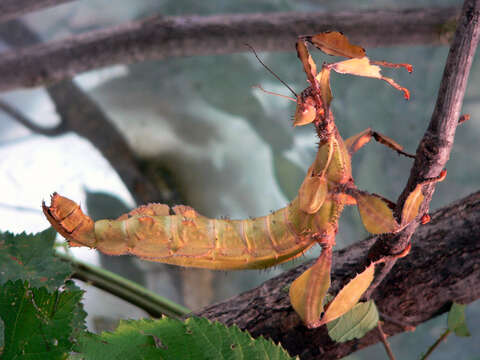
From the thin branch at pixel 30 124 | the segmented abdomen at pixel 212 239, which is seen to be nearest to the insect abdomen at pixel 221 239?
the segmented abdomen at pixel 212 239

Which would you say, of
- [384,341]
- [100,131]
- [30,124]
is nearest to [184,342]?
A: [384,341]

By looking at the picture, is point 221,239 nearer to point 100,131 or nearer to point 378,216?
point 378,216

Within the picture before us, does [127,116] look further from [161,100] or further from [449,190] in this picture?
[449,190]

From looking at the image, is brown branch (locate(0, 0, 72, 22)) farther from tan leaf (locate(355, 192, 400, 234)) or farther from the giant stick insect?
tan leaf (locate(355, 192, 400, 234))

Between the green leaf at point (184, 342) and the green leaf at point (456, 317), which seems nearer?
the green leaf at point (184, 342)

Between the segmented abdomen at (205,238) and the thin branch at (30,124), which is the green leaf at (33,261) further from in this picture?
the thin branch at (30,124)
